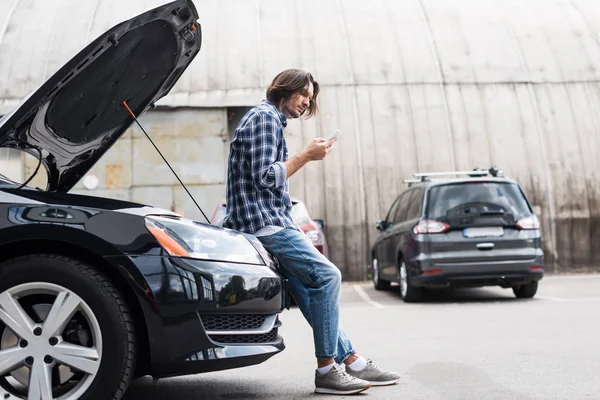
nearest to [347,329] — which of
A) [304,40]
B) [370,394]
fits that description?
[370,394]

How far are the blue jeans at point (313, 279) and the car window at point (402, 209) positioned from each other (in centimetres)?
740

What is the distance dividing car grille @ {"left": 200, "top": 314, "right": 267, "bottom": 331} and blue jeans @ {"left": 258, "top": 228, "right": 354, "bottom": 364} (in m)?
0.52

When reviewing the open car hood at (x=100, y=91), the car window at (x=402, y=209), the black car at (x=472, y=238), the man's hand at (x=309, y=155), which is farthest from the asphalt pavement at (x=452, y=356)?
the car window at (x=402, y=209)

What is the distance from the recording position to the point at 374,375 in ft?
16.2

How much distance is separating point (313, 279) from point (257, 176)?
63 centimetres

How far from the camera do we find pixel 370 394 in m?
4.69

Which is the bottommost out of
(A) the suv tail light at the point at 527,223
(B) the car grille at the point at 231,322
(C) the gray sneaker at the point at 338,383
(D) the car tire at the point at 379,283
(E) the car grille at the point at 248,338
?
(D) the car tire at the point at 379,283

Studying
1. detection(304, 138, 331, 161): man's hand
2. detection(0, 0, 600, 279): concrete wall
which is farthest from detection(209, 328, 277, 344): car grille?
detection(0, 0, 600, 279): concrete wall

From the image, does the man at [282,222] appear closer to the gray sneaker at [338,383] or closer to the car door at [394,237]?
the gray sneaker at [338,383]

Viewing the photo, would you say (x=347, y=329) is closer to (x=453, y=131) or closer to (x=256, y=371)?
(x=256, y=371)

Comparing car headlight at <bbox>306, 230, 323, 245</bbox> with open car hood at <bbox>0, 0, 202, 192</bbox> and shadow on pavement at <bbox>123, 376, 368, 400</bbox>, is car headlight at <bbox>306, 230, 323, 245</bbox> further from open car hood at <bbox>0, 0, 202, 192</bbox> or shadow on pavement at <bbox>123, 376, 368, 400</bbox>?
open car hood at <bbox>0, 0, 202, 192</bbox>

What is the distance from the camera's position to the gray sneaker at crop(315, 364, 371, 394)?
15.3 ft

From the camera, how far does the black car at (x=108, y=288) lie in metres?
3.74

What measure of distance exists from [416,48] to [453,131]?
211 centimetres
